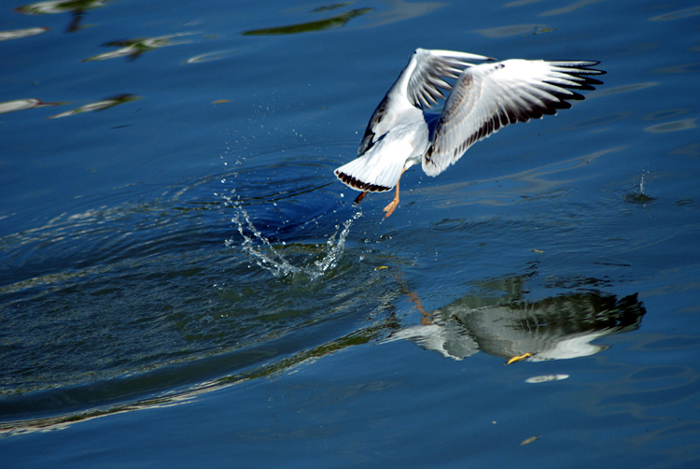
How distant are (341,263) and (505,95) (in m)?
1.65

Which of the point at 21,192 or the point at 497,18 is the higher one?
the point at 497,18

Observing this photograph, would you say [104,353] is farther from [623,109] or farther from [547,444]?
[623,109]

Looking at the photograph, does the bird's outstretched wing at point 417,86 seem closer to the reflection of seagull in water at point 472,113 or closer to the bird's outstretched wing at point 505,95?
the reflection of seagull in water at point 472,113

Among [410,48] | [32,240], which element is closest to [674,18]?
[410,48]

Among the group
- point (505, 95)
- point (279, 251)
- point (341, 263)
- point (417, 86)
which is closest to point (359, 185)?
point (341, 263)

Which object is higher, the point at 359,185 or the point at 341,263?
the point at 359,185

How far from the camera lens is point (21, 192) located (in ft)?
20.0

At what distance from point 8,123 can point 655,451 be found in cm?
746

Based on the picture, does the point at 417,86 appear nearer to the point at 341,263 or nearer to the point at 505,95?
the point at 505,95

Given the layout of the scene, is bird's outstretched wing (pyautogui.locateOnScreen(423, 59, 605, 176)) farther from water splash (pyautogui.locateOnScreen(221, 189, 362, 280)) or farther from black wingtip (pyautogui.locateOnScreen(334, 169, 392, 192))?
water splash (pyautogui.locateOnScreen(221, 189, 362, 280))

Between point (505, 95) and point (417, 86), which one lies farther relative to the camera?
point (417, 86)

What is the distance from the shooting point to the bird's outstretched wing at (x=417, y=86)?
530cm

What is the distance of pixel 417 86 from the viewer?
5.95 meters

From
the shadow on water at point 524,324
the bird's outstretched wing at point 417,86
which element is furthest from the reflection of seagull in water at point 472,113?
the shadow on water at point 524,324
